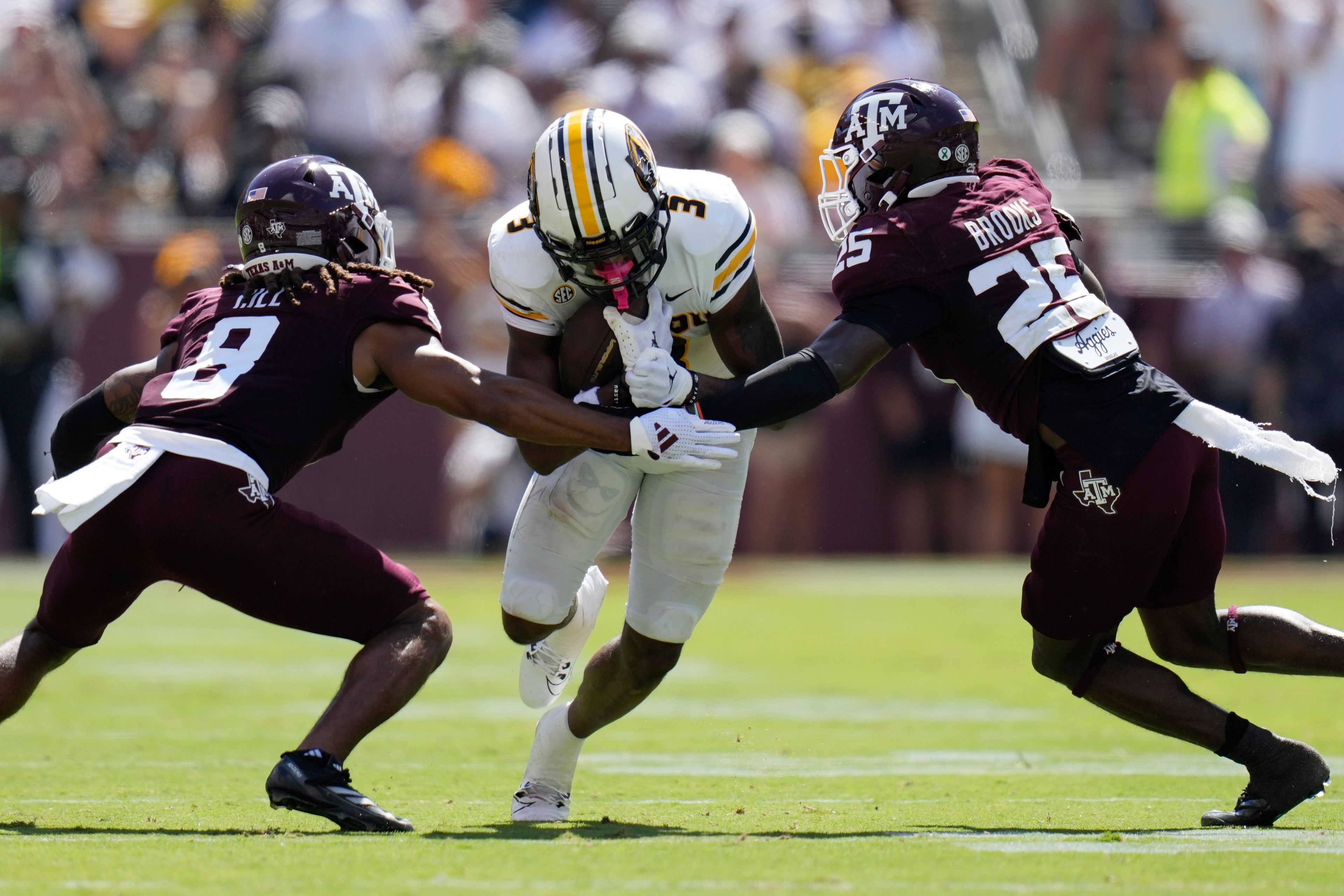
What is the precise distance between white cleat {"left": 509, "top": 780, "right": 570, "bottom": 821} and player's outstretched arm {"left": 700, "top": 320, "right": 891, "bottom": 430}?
111 centimetres

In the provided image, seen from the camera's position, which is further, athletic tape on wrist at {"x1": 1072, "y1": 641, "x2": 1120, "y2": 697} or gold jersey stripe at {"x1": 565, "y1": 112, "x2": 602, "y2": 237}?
athletic tape on wrist at {"x1": 1072, "y1": 641, "x2": 1120, "y2": 697}

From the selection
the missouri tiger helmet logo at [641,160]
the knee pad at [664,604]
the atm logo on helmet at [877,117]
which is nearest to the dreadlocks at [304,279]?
the missouri tiger helmet logo at [641,160]

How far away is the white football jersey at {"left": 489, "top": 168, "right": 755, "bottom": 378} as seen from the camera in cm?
461

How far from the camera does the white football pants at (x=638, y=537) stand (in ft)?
15.7

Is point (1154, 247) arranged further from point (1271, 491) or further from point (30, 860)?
point (30, 860)

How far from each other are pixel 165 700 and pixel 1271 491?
8.51m

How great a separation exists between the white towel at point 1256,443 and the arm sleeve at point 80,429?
2.93 meters

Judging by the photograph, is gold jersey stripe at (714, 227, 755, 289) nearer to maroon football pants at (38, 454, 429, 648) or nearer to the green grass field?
maroon football pants at (38, 454, 429, 648)

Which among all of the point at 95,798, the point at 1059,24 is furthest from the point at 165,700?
the point at 1059,24

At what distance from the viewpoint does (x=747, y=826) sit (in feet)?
14.1

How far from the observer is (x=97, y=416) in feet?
16.0

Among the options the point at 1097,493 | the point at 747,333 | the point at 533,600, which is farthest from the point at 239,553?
the point at 1097,493

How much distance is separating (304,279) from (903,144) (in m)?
1.63

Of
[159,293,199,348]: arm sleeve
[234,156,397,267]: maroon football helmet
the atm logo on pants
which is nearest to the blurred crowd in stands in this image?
[159,293,199,348]: arm sleeve
